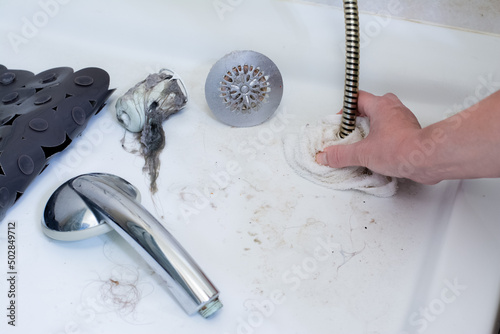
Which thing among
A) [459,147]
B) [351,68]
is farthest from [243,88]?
[459,147]

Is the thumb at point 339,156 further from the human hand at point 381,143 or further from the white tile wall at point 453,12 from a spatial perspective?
the white tile wall at point 453,12

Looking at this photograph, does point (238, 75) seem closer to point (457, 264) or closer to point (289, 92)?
point (289, 92)

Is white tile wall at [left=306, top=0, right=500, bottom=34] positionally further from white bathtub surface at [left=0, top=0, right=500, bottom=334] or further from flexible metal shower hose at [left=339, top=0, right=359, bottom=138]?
flexible metal shower hose at [left=339, top=0, right=359, bottom=138]

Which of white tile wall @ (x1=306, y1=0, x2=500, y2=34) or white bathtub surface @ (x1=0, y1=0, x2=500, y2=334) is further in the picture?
white tile wall @ (x1=306, y1=0, x2=500, y2=34)

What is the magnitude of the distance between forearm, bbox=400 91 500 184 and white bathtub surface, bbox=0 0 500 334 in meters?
0.08

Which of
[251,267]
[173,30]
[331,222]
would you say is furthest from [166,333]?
[173,30]

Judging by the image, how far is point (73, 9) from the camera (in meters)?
0.68

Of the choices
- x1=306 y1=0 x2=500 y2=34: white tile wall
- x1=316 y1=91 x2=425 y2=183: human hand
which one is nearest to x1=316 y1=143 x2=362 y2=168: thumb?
x1=316 y1=91 x2=425 y2=183: human hand

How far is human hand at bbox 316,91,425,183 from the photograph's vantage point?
466mm

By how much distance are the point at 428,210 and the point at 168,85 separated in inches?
13.8

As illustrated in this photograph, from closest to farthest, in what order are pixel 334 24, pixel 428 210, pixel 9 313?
pixel 9 313 → pixel 428 210 → pixel 334 24

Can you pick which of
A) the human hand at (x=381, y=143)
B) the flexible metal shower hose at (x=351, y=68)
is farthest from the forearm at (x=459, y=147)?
the flexible metal shower hose at (x=351, y=68)

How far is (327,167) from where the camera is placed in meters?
0.54

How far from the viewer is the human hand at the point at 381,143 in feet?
1.53
